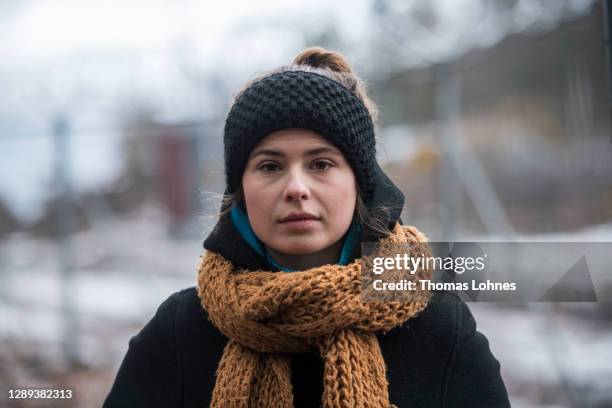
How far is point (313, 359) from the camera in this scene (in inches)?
58.6

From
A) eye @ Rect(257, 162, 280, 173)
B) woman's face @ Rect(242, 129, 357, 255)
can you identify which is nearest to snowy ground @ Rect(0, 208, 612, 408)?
woman's face @ Rect(242, 129, 357, 255)

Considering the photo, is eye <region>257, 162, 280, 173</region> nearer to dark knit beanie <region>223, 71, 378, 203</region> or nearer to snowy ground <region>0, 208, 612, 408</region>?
dark knit beanie <region>223, 71, 378, 203</region>

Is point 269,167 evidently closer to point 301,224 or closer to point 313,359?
point 301,224

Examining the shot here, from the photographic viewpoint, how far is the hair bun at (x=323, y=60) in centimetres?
169

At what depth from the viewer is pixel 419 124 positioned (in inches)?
199

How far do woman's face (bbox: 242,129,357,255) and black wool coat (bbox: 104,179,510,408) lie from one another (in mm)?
125

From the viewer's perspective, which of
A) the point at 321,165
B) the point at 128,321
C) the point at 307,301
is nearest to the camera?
the point at 307,301

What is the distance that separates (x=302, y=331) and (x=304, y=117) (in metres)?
0.52

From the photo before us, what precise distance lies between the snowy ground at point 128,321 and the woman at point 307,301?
6.14 ft

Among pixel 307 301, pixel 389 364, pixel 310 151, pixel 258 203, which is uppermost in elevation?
pixel 310 151

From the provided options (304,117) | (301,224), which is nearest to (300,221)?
(301,224)

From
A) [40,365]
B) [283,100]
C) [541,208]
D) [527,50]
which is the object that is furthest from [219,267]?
[541,208]

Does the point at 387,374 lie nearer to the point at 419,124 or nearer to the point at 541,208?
the point at 419,124

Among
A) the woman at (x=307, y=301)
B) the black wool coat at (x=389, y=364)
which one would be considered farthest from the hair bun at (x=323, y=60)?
the black wool coat at (x=389, y=364)
